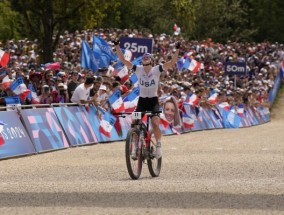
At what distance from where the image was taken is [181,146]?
88.3 ft

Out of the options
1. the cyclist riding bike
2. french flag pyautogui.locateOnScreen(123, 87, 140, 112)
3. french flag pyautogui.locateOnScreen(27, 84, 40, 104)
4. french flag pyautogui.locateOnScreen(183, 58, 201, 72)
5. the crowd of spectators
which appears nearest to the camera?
the cyclist riding bike

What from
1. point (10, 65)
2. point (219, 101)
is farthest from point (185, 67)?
point (10, 65)

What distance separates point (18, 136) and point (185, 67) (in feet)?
60.4

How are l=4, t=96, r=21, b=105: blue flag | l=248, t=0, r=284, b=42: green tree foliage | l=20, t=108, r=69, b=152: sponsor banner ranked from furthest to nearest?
l=248, t=0, r=284, b=42: green tree foliage
l=4, t=96, r=21, b=105: blue flag
l=20, t=108, r=69, b=152: sponsor banner

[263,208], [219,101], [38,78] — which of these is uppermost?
[263,208]

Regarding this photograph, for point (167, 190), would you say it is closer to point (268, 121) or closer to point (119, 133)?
point (119, 133)

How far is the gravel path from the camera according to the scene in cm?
1213

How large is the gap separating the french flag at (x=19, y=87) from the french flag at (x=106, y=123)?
4.04m

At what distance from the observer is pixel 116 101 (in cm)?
2841

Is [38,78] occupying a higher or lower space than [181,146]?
higher

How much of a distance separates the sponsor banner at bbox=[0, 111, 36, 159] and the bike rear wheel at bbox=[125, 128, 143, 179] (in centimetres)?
489

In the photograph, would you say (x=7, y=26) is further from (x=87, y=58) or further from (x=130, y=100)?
(x=130, y=100)

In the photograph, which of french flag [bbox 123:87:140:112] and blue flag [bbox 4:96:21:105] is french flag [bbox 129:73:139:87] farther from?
blue flag [bbox 4:96:21:105]

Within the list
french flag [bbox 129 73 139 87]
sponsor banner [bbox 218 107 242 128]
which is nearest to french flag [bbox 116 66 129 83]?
french flag [bbox 129 73 139 87]
